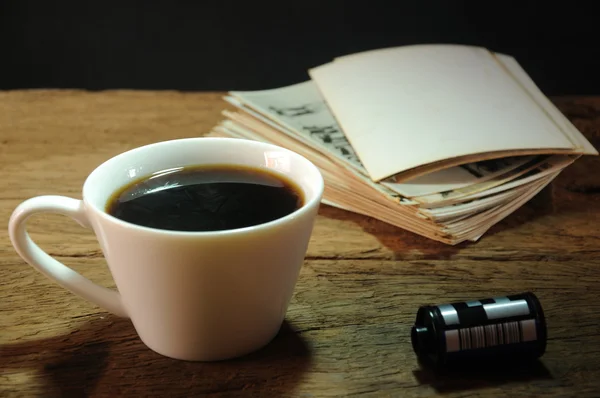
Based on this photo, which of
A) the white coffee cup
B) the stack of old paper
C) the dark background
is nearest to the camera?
the white coffee cup

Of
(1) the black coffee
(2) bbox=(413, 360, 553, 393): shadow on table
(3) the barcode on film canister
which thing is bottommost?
(2) bbox=(413, 360, 553, 393): shadow on table

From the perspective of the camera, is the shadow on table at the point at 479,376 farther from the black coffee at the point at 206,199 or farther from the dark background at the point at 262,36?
the dark background at the point at 262,36

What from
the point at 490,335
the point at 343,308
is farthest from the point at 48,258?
the point at 490,335

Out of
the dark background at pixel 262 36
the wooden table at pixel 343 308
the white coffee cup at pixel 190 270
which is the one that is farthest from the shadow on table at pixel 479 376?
the dark background at pixel 262 36

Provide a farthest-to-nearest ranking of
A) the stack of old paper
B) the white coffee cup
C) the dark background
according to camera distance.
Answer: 1. the dark background
2. the stack of old paper
3. the white coffee cup

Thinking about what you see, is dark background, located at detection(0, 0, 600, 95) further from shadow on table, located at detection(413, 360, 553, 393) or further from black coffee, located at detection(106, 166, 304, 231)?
shadow on table, located at detection(413, 360, 553, 393)

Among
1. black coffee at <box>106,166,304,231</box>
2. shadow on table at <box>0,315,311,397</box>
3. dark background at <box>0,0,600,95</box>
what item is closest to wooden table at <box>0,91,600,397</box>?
shadow on table at <box>0,315,311,397</box>

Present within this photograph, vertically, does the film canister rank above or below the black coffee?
below
